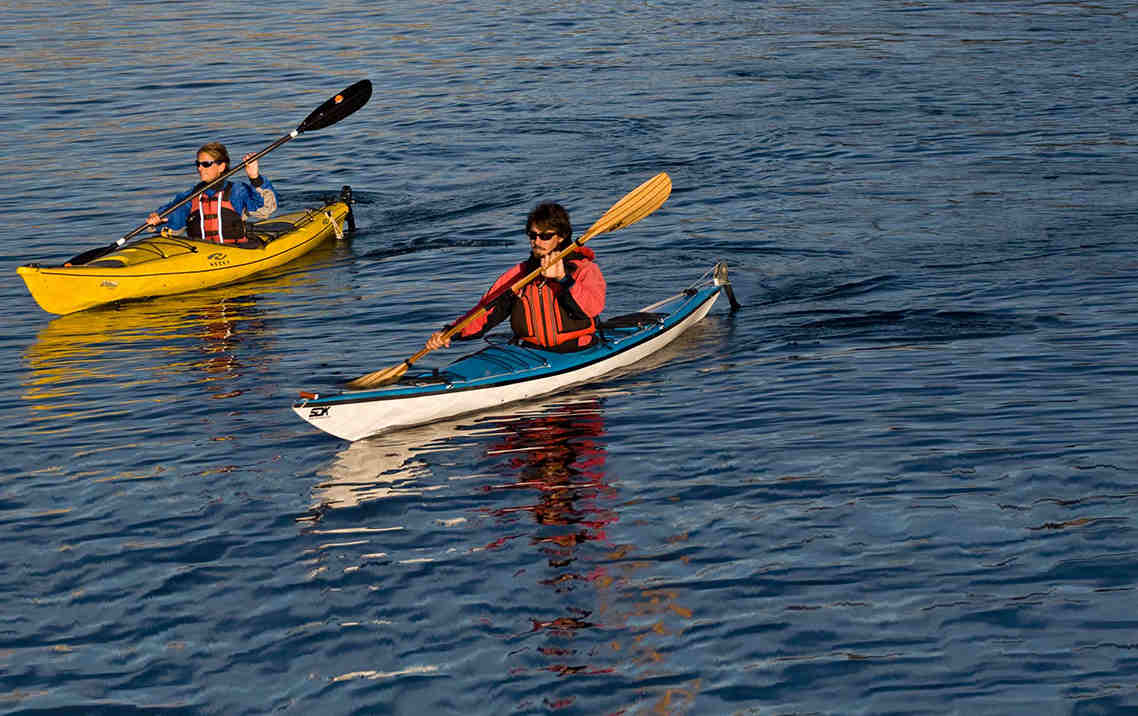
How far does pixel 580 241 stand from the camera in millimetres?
9211

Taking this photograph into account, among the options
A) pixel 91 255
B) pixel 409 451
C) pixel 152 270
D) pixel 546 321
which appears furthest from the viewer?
pixel 152 270

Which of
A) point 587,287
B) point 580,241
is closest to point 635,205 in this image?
point 580,241

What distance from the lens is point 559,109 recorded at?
72.2 feet

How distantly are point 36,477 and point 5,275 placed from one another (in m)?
6.62

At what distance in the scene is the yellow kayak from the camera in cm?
1229

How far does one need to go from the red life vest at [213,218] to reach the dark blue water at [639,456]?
651mm

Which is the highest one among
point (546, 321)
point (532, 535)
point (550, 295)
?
point (550, 295)

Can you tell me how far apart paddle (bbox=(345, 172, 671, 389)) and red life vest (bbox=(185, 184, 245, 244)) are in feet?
14.0

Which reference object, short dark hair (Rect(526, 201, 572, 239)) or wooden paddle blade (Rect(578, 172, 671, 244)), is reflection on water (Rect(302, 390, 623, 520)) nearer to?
short dark hair (Rect(526, 201, 572, 239))

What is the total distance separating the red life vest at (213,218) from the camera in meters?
13.5

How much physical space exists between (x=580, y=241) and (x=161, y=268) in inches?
207

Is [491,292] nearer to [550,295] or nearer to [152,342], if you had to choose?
[550,295]

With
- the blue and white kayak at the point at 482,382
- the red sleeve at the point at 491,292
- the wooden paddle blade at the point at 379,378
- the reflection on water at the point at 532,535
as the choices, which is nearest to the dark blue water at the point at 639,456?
the reflection on water at the point at 532,535

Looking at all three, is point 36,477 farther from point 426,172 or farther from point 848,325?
point 426,172
